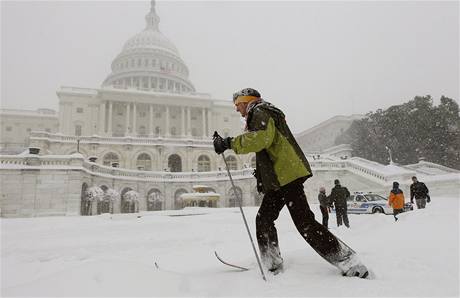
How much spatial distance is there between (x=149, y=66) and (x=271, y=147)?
84041 mm

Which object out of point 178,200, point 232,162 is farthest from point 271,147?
point 232,162

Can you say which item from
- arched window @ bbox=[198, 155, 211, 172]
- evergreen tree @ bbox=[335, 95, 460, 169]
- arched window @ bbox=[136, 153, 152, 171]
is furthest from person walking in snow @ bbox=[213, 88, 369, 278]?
arched window @ bbox=[198, 155, 211, 172]

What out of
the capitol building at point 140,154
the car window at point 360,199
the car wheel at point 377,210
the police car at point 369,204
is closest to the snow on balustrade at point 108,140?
the capitol building at point 140,154

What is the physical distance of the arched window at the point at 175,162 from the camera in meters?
44.7

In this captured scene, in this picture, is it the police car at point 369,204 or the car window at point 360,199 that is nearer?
the police car at point 369,204

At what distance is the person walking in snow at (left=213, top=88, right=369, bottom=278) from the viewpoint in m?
3.23

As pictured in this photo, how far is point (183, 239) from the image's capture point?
11.5 m

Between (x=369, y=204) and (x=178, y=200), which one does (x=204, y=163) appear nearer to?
(x=178, y=200)

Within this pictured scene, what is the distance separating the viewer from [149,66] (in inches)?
3243

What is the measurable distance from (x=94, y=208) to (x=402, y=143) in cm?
3500

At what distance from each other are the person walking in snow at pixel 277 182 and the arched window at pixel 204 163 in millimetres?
42171

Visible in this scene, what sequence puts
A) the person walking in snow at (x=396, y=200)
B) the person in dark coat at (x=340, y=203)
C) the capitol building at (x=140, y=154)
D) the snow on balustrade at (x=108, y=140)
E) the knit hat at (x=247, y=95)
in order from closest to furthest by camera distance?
the knit hat at (x=247, y=95)
the person in dark coat at (x=340, y=203)
the person walking in snow at (x=396, y=200)
the capitol building at (x=140, y=154)
the snow on balustrade at (x=108, y=140)

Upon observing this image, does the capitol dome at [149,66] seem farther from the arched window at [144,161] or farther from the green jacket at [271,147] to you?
the green jacket at [271,147]

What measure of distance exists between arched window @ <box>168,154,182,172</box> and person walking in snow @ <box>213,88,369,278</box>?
41820 millimetres
